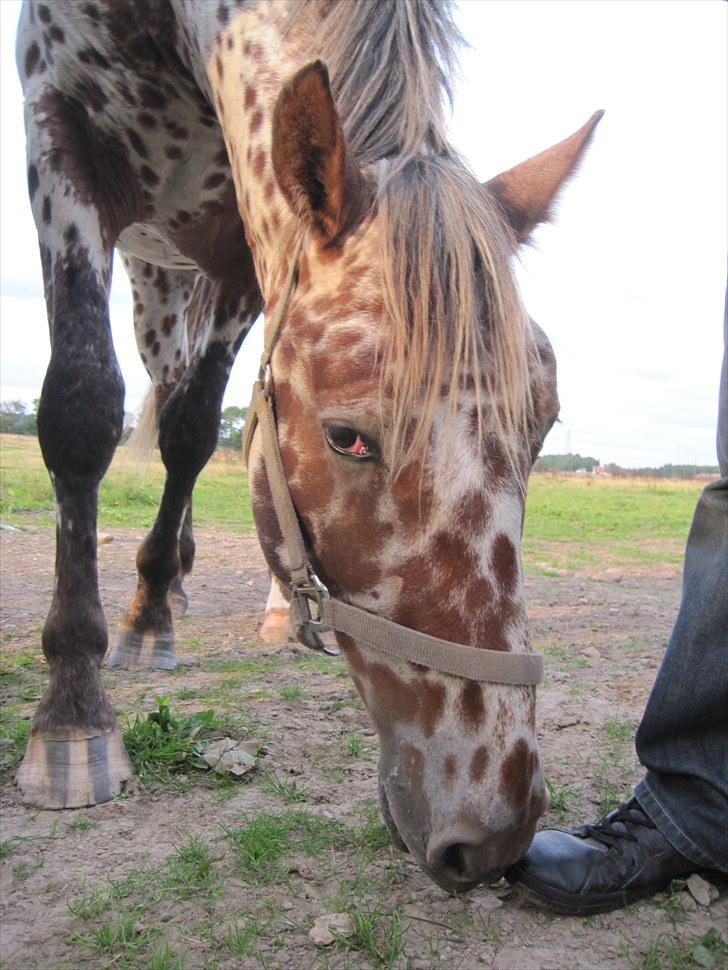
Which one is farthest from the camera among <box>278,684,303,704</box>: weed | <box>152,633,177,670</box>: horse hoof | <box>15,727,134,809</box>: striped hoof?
<box>152,633,177,670</box>: horse hoof

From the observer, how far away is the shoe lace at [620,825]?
1.91 metres

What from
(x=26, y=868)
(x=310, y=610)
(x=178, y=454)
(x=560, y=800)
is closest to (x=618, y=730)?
(x=560, y=800)

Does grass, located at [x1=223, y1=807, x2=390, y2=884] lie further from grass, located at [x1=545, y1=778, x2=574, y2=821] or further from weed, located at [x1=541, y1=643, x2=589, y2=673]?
weed, located at [x1=541, y1=643, x2=589, y2=673]

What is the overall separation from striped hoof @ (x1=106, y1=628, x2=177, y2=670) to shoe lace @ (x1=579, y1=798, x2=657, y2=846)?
2.17 meters

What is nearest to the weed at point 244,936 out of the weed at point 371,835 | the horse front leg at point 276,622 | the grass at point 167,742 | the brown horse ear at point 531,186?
the weed at point 371,835

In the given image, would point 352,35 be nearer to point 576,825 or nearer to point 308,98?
point 308,98

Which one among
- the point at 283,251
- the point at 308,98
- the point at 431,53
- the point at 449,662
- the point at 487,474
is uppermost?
the point at 431,53

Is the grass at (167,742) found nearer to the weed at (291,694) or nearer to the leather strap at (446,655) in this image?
the weed at (291,694)

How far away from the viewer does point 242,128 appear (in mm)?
2475

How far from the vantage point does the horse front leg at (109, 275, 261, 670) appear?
3635 mm

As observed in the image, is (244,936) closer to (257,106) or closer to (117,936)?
(117,936)

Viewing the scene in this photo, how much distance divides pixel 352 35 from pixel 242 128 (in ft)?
1.42

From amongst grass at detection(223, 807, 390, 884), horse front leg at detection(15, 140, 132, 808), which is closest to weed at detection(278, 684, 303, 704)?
horse front leg at detection(15, 140, 132, 808)

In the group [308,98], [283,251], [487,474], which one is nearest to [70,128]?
[283,251]
